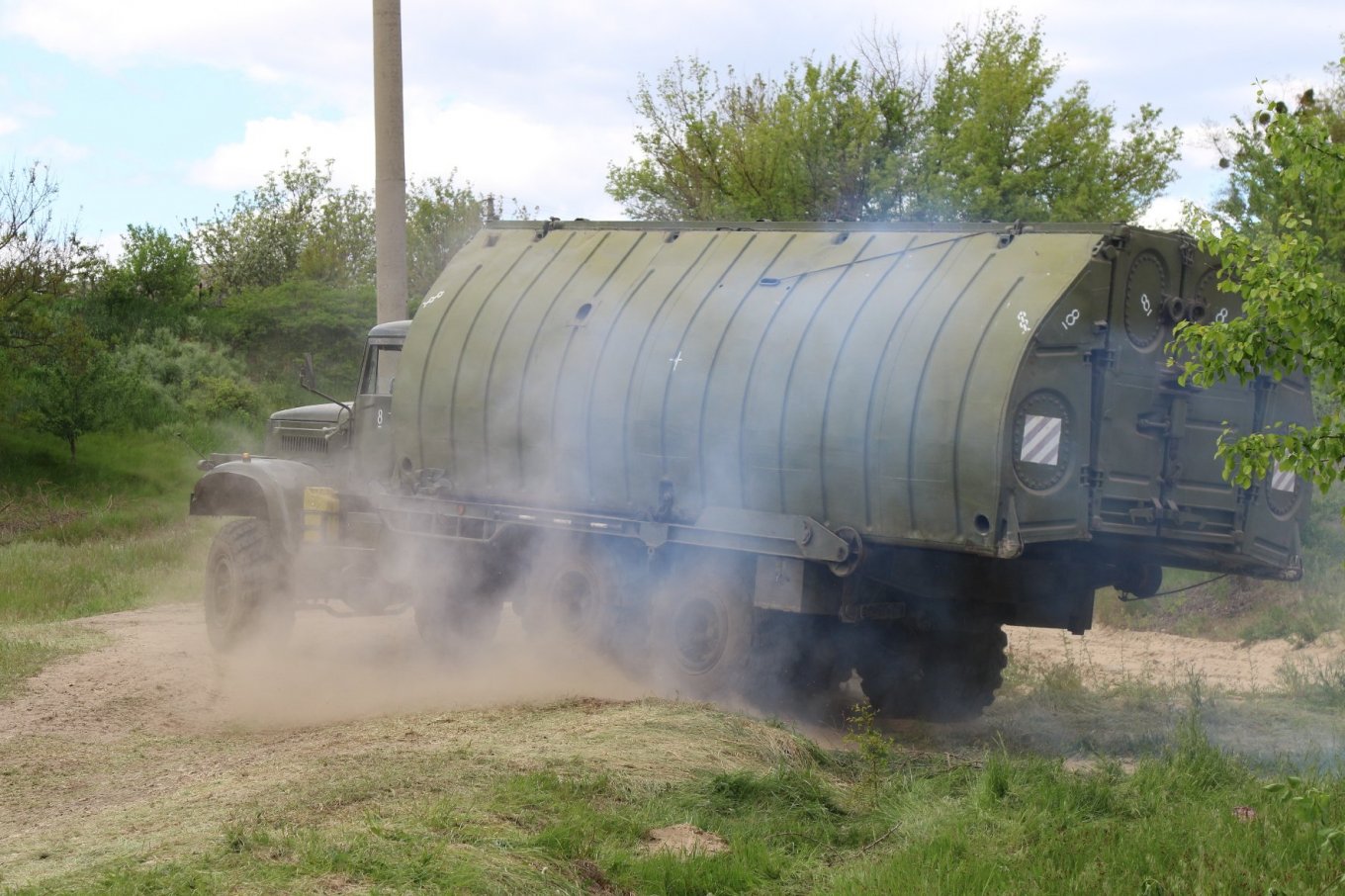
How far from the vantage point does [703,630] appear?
454 inches

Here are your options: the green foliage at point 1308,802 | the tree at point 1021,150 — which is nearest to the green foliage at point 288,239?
the tree at point 1021,150

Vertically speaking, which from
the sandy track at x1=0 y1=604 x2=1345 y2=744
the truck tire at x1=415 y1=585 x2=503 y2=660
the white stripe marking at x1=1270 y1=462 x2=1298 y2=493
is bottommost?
the sandy track at x1=0 y1=604 x2=1345 y2=744

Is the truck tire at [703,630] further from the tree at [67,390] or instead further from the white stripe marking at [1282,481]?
the tree at [67,390]

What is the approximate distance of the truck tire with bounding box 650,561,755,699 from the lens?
11.2 meters

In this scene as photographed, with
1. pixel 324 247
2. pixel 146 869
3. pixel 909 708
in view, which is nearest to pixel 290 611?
pixel 909 708

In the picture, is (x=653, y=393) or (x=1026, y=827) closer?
(x=1026, y=827)

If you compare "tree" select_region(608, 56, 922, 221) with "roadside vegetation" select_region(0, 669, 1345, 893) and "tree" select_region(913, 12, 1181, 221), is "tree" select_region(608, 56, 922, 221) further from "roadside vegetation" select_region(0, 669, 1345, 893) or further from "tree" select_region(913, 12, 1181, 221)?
"roadside vegetation" select_region(0, 669, 1345, 893)

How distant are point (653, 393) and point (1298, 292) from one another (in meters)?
5.99

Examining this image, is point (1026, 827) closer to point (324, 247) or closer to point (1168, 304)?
point (1168, 304)

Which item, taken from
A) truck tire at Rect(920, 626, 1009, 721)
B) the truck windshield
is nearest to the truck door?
the truck windshield

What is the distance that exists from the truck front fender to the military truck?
1.5 inches

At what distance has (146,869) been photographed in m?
6.11

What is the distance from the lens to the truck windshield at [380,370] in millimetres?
14090

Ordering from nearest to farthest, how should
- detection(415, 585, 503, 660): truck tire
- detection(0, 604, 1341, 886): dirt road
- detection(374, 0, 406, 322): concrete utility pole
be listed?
detection(0, 604, 1341, 886): dirt road → detection(415, 585, 503, 660): truck tire → detection(374, 0, 406, 322): concrete utility pole
